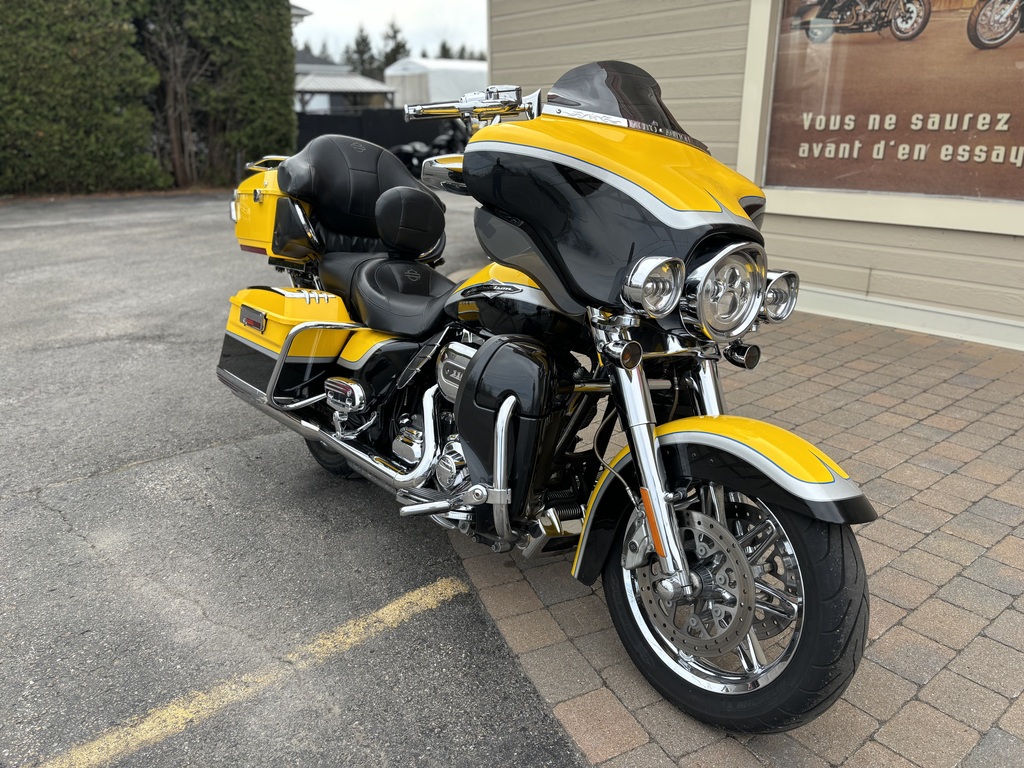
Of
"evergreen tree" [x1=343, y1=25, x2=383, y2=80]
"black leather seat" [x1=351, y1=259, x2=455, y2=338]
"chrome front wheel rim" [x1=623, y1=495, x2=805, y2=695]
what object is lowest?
"chrome front wheel rim" [x1=623, y1=495, x2=805, y2=695]

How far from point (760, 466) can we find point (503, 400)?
0.82 m

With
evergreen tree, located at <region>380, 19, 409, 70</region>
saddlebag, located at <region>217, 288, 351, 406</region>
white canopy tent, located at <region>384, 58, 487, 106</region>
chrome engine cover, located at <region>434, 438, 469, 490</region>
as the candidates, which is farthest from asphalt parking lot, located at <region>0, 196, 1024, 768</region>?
evergreen tree, located at <region>380, 19, 409, 70</region>

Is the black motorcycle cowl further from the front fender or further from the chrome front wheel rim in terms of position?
the chrome front wheel rim

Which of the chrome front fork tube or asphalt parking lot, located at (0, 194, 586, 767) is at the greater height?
the chrome front fork tube

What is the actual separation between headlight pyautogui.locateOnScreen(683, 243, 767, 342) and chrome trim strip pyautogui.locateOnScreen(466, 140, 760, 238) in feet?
0.34

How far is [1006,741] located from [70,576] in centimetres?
327

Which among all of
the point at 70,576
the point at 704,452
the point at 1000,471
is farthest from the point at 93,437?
the point at 1000,471

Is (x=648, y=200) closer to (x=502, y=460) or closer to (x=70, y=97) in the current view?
(x=502, y=460)

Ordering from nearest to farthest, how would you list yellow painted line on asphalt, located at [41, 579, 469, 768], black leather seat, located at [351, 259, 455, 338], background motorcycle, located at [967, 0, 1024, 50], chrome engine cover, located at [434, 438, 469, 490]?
1. yellow painted line on asphalt, located at [41, 579, 469, 768]
2. chrome engine cover, located at [434, 438, 469, 490]
3. black leather seat, located at [351, 259, 455, 338]
4. background motorcycle, located at [967, 0, 1024, 50]

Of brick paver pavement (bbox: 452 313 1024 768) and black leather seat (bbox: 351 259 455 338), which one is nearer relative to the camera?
brick paver pavement (bbox: 452 313 1024 768)

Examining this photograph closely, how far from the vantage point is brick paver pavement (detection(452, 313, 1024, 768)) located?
2295 mm

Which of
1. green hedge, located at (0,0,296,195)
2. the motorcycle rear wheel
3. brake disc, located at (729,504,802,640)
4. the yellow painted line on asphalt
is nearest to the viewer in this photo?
brake disc, located at (729,504,802,640)

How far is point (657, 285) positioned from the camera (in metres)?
2.13

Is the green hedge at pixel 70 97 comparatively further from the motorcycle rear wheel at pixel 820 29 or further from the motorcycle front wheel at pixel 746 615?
the motorcycle front wheel at pixel 746 615
